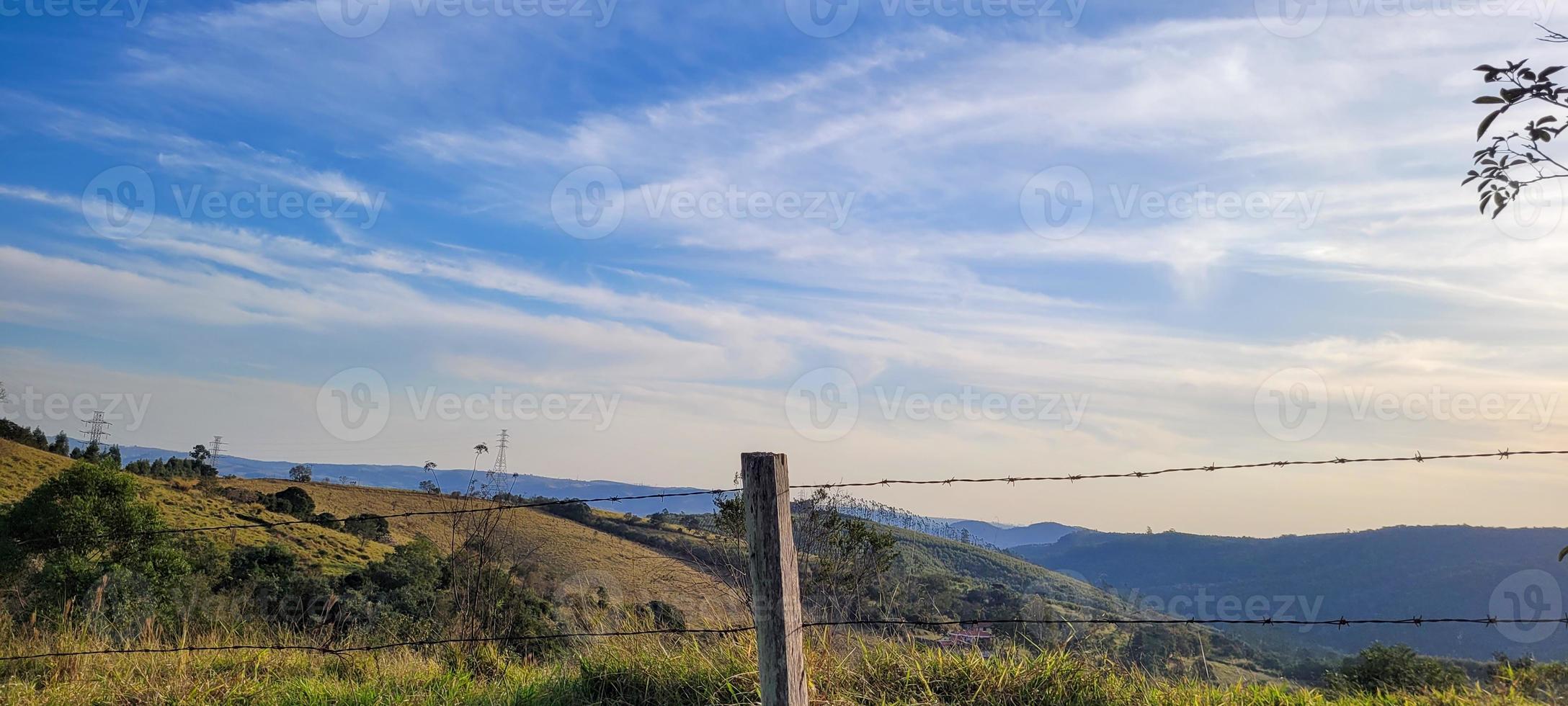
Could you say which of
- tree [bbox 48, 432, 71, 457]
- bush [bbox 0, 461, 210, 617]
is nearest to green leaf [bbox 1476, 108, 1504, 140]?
bush [bbox 0, 461, 210, 617]

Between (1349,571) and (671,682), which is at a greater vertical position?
(671,682)

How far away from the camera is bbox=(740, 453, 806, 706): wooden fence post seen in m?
3.85

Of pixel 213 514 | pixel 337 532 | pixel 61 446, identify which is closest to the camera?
pixel 213 514

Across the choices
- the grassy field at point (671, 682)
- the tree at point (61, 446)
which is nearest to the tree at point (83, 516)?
the grassy field at point (671, 682)

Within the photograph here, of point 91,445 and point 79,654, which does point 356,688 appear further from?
point 91,445

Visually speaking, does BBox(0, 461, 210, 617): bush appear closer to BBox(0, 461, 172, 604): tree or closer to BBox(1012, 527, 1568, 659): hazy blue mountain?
BBox(0, 461, 172, 604): tree

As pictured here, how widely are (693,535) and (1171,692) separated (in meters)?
3.85

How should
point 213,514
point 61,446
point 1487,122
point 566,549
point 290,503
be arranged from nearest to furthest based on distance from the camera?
point 1487,122, point 566,549, point 213,514, point 290,503, point 61,446

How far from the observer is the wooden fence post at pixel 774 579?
385 centimetres

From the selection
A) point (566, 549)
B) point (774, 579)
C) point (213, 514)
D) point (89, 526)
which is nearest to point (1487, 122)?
point (774, 579)

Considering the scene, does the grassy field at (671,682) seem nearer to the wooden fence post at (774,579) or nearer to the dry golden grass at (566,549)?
the dry golden grass at (566,549)

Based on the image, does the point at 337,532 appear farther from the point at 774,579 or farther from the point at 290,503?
the point at 774,579

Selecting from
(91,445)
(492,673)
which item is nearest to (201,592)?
(492,673)

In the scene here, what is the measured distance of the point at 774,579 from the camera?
12.8 feet
